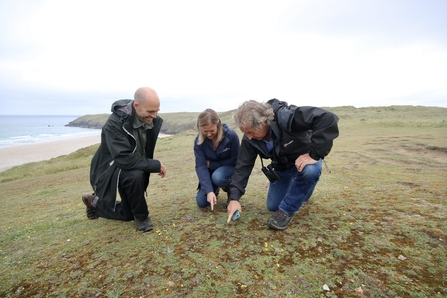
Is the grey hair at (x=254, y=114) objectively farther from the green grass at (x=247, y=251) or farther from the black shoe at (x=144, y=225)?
the black shoe at (x=144, y=225)

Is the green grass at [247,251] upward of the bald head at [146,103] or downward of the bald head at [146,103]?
downward

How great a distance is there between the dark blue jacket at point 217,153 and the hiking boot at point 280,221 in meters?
1.26

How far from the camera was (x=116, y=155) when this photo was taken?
11.9 feet

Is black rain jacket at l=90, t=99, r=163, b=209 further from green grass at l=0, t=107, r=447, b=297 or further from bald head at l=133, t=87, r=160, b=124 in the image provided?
green grass at l=0, t=107, r=447, b=297

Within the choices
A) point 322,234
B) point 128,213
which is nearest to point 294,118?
point 322,234

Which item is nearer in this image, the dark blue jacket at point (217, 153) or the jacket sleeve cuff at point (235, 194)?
the jacket sleeve cuff at point (235, 194)

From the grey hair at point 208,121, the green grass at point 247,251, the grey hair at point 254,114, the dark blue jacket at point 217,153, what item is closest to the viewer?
the green grass at point 247,251

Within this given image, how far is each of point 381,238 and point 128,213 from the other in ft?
11.6

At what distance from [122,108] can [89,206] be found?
1988mm

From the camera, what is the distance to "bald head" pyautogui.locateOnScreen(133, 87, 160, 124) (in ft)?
12.4

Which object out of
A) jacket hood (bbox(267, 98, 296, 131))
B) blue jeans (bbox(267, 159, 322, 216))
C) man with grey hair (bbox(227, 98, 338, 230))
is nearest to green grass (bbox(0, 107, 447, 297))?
blue jeans (bbox(267, 159, 322, 216))

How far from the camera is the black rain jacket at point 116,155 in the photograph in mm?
3670

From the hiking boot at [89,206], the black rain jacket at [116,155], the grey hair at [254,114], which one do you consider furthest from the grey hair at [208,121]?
the hiking boot at [89,206]

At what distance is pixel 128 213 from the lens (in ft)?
13.7
